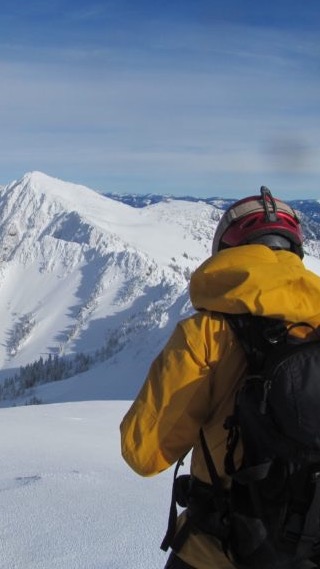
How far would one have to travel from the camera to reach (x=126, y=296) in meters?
172

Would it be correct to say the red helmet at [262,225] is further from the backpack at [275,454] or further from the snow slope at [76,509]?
the snow slope at [76,509]

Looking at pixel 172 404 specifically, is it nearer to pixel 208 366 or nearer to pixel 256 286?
pixel 208 366

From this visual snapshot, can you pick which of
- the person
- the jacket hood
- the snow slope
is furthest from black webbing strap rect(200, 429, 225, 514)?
the snow slope

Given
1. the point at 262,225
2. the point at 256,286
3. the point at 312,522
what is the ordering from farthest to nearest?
the point at 262,225
the point at 256,286
the point at 312,522

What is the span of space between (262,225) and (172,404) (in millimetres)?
935

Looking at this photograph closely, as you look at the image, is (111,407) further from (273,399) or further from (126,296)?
(126,296)

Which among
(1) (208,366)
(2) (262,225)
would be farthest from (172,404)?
(2) (262,225)

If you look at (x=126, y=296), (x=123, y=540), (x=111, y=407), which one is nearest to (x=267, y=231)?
(x=123, y=540)

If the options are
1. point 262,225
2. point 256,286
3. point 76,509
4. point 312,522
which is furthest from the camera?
point 76,509

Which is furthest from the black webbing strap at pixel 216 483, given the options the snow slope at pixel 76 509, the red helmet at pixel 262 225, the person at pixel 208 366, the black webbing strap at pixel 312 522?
the snow slope at pixel 76 509

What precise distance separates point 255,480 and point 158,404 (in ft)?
1.56

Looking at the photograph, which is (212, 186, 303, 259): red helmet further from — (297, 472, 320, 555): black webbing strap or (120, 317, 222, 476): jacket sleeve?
(297, 472, 320, 555): black webbing strap

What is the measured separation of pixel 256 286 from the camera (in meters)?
2.30

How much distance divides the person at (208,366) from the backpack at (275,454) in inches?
3.6
